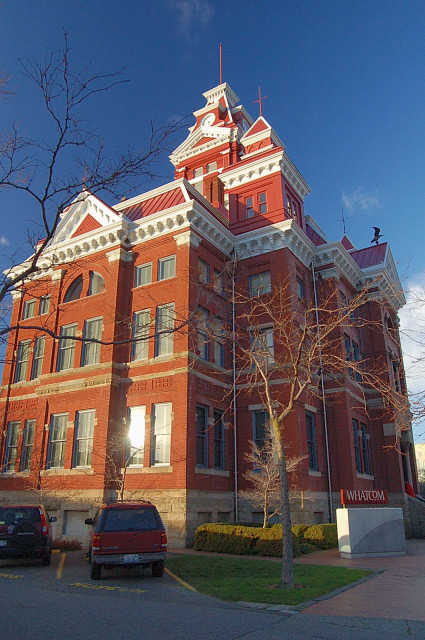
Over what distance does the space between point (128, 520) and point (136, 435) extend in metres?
10.1

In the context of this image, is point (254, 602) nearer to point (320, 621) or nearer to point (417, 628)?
point (320, 621)

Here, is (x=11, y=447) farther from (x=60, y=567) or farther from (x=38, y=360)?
(x=60, y=567)

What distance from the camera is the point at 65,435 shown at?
24234 millimetres

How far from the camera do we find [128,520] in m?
12.4

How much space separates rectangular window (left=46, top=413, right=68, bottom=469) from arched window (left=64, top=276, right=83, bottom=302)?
21.0 feet

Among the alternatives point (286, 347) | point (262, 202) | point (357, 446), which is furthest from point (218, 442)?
point (262, 202)

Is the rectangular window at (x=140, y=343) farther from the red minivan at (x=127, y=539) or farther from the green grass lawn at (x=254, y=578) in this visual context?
the red minivan at (x=127, y=539)

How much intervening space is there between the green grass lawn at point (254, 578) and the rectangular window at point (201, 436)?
247 inches

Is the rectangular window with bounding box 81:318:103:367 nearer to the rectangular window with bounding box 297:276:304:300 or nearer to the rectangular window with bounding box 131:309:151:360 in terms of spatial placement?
the rectangular window with bounding box 131:309:151:360

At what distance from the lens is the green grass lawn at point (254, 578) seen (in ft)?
31.8

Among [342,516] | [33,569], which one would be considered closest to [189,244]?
[342,516]

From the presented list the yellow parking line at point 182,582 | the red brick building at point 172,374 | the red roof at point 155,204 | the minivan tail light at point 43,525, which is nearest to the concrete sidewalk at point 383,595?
the yellow parking line at point 182,582

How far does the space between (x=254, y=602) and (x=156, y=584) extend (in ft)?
9.81

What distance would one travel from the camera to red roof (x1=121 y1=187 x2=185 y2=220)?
24.9m
